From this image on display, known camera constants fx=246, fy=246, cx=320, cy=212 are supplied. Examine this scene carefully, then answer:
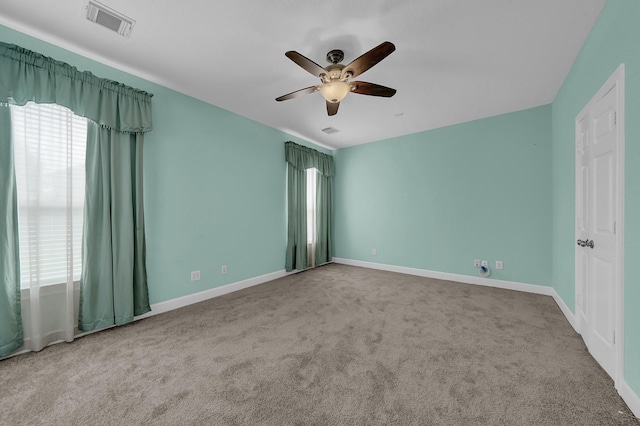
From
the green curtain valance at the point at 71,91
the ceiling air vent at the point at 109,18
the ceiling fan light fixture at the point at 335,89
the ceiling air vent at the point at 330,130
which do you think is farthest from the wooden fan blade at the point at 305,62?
the ceiling air vent at the point at 330,130

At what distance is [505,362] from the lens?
181 cm

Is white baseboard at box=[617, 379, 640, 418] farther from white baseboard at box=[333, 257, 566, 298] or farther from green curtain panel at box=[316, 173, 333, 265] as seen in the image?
green curtain panel at box=[316, 173, 333, 265]

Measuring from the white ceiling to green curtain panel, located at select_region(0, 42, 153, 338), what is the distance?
0.32 metres

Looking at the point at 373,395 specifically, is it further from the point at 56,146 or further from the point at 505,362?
the point at 56,146

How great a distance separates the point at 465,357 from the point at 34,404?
280 centimetres

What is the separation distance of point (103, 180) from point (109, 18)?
131cm

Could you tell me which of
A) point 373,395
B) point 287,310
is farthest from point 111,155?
point 373,395

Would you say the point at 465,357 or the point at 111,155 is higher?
the point at 111,155

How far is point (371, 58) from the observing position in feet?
5.99

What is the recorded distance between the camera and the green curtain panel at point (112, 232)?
2230 mm

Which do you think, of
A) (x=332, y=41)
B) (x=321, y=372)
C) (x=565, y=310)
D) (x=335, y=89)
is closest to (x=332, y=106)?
(x=335, y=89)

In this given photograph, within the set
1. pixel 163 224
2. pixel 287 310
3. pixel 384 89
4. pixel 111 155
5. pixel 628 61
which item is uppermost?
pixel 384 89

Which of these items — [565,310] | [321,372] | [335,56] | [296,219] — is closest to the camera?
[321,372]

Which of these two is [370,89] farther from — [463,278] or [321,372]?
[463,278]
